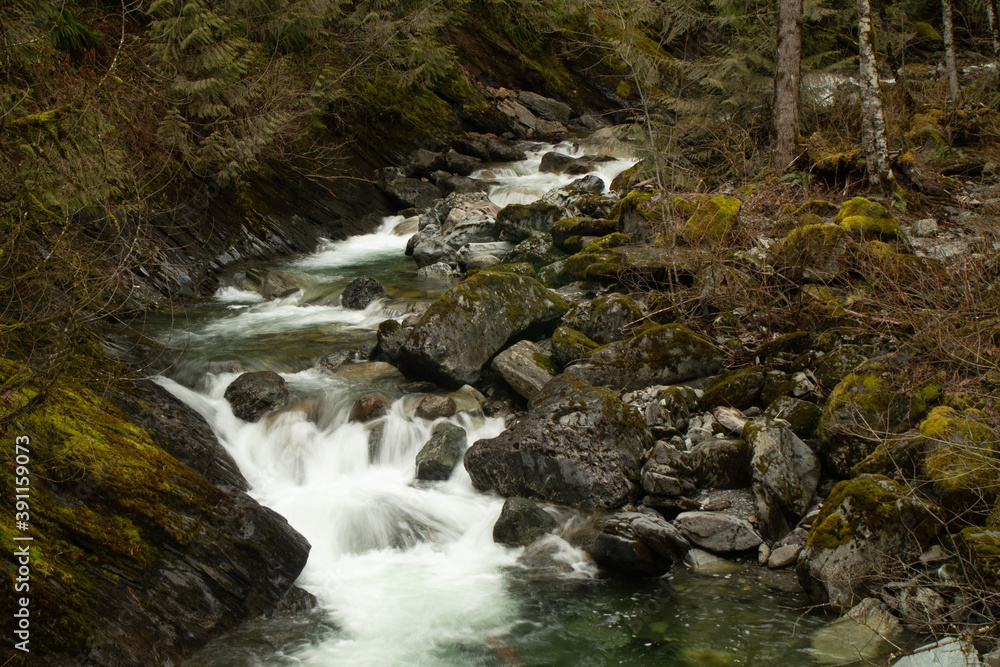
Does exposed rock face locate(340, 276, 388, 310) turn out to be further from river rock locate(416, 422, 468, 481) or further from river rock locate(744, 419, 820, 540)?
river rock locate(744, 419, 820, 540)

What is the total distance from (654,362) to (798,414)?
67.8 inches

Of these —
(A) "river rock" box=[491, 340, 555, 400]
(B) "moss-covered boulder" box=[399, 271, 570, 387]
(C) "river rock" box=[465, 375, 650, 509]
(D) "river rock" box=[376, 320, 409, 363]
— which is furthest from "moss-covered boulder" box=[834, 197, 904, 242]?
(D) "river rock" box=[376, 320, 409, 363]

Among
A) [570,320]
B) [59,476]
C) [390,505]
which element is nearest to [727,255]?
[570,320]

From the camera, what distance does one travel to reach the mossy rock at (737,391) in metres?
6.54

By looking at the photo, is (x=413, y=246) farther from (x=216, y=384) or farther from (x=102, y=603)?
(x=102, y=603)

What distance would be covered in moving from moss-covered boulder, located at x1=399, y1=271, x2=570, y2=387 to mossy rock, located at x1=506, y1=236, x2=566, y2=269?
8.75 feet

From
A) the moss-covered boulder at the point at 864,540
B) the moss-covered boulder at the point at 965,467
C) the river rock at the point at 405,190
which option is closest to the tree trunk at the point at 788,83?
the moss-covered boulder at the point at 965,467

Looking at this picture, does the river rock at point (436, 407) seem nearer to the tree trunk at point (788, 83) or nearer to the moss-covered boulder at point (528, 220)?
the moss-covered boulder at point (528, 220)

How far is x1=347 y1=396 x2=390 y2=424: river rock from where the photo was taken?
7375 millimetres

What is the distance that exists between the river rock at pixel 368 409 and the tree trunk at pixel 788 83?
8028mm

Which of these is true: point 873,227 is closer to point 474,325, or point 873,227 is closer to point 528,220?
point 474,325

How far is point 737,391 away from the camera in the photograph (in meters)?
6.56

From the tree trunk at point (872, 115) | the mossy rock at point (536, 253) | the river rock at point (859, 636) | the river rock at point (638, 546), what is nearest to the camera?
the river rock at point (859, 636)

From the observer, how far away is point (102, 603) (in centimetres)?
392
